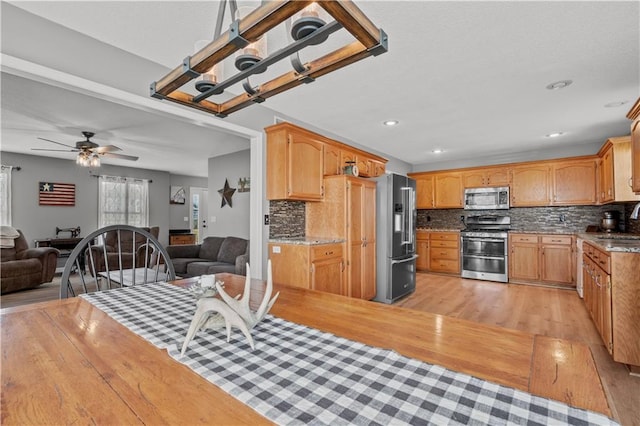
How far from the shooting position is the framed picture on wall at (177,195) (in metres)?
8.39

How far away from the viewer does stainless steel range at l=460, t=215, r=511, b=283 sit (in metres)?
5.32

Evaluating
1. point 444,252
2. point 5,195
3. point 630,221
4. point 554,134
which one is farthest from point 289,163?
point 5,195

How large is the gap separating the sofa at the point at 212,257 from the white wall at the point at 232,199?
16.4 inches

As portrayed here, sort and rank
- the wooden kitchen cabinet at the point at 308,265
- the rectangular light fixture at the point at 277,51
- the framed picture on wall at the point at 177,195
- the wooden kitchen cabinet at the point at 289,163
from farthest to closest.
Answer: the framed picture on wall at the point at 177,195 < the wooden kitchen cabinet at the point at 289,163 < the wooden kitchen cabinet at the point at 308,265 < the rectangular light fixture at the point at 277,51

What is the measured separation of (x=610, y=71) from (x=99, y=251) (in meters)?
7.12

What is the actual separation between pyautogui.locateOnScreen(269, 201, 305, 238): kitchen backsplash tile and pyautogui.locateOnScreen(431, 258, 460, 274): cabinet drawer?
133 inches

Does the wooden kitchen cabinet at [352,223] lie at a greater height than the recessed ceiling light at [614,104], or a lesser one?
lesser

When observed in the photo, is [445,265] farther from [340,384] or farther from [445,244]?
[340,384]

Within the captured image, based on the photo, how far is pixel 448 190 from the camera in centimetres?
620

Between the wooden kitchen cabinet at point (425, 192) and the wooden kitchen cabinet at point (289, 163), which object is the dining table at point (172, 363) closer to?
the wooden kitchen cabinet at point (289, 163)

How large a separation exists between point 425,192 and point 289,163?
409cm

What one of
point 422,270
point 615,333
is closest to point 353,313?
point 615,333

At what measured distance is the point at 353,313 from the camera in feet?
3.60

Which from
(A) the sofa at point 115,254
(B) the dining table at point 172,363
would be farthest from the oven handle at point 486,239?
(A) the sofa at point 115,254
